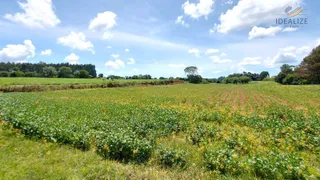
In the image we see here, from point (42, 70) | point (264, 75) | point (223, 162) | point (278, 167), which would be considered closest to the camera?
point (278, 167)

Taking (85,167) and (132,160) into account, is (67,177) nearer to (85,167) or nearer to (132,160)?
(85,167)

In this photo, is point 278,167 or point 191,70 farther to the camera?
point 191,70

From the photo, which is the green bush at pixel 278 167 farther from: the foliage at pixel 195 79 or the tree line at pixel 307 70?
the foliage at pixel 195 79

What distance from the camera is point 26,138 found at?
221 inches

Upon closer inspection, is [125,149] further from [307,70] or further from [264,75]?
[264,75]

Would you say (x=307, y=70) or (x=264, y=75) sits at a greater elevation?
(x=264, y=75)

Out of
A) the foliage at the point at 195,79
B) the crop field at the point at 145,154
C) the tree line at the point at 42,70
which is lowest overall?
the crop field at the point at 145,154

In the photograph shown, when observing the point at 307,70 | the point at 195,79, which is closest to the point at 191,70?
the point at 195,79

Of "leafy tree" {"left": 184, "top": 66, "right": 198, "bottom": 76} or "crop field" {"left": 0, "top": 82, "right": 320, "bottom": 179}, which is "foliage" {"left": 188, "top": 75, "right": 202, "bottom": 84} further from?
"crop field" {"left": 0, "top": 82, "right": 320, "bottom": 179}

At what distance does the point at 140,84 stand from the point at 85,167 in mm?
55320

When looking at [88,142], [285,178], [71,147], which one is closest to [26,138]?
[71,147]

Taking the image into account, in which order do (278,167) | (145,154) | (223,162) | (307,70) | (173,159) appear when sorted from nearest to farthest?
1. (278,167)
2. (223,162)
3. (173,159)
4. (145,154)
5. (307,70)

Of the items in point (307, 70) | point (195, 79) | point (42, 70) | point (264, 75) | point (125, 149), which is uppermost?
point (264, 75)

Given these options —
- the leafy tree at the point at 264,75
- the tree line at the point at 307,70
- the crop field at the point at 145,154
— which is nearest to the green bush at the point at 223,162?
the crop field at the point at 145,154
